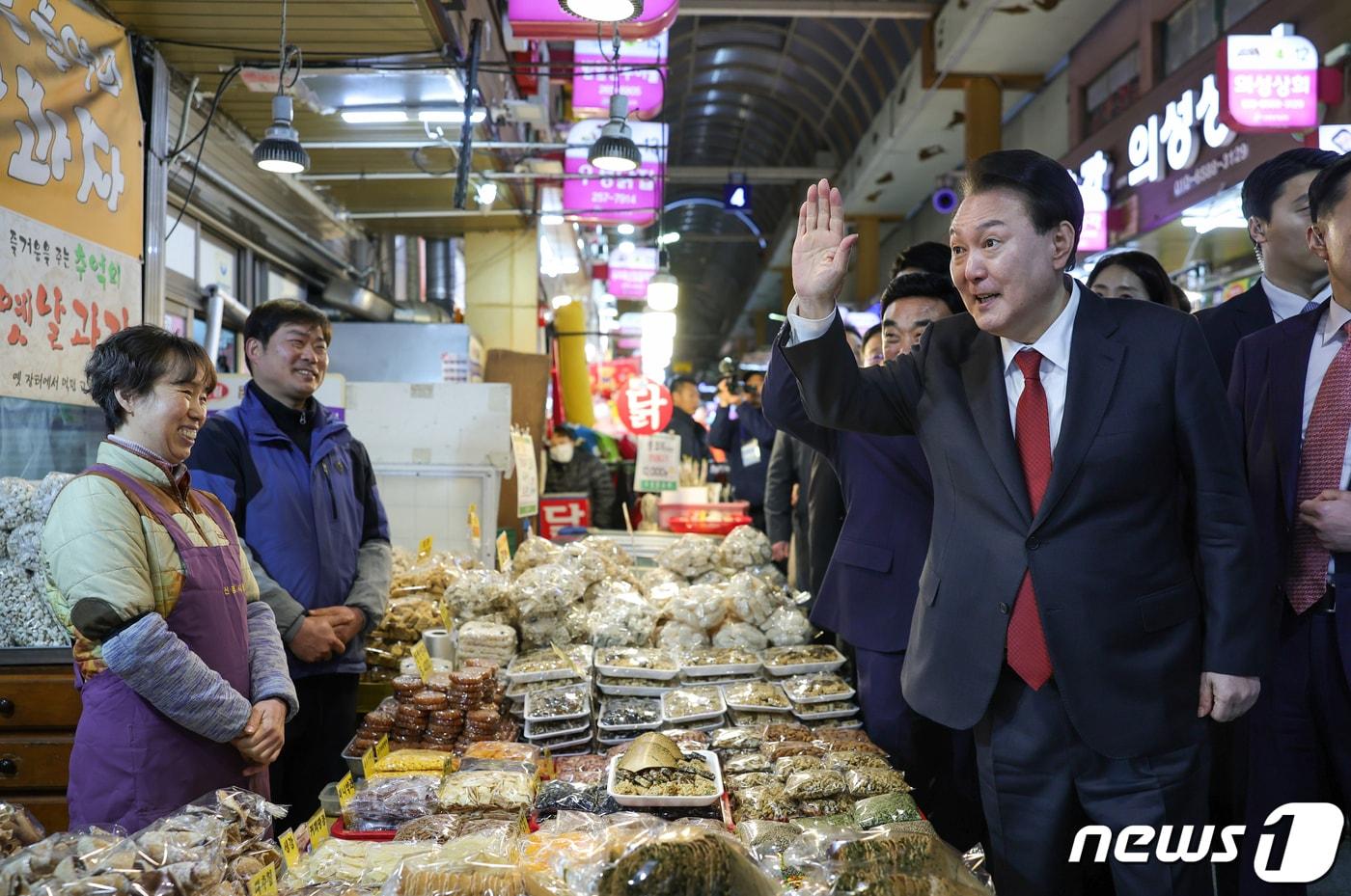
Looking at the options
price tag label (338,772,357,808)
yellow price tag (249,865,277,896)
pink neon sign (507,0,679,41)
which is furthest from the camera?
pink neon sign (507,0,679,41)

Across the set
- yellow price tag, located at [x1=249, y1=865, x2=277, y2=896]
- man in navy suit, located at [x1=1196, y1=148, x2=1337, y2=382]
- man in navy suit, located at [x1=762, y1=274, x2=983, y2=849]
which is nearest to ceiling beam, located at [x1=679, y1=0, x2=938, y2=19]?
man in navy suit, located at [x1=762, y1=274, x2=983, y2=849]

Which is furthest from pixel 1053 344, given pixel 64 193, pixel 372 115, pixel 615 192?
pixel 615 192

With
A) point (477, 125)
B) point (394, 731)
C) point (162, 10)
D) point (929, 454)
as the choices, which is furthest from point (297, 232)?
point (929, 454)

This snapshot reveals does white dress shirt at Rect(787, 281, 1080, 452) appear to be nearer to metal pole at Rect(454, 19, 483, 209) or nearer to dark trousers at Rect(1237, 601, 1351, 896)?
dark trousers at Rect(1237, 601, 1351, 896)

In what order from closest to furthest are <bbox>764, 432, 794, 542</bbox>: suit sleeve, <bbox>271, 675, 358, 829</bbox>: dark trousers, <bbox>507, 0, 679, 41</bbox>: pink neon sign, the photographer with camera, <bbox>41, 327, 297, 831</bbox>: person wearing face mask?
<bbox>41, 327, 297, 831</bbox>: person wearing face mask
<bbox>271, 675, 358, 829</bbox>: dark trousers
<bbox>507, 0, 679, 41</bbox>: pink neon sign
<bbox>764, 432, 794, 542</bbox>: suit sleeve
the photographer with camera

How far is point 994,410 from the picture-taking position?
209 centimetres

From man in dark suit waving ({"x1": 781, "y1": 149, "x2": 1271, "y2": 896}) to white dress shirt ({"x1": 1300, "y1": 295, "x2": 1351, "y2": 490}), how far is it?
2.06 feet

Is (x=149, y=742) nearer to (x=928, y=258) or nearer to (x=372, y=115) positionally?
(x=928, y=258)

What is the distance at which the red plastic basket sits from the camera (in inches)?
263

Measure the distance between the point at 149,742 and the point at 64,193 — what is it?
2357 mm

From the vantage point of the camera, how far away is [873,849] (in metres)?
1.72

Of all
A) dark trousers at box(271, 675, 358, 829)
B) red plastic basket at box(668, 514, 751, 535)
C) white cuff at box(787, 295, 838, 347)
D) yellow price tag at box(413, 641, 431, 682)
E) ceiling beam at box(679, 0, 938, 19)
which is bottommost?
dark trousers at box(271, 675, 358, 829)

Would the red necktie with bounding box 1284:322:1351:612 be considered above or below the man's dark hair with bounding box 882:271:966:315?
below

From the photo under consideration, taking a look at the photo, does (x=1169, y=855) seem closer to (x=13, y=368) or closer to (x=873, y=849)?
(x=873, y=849)
